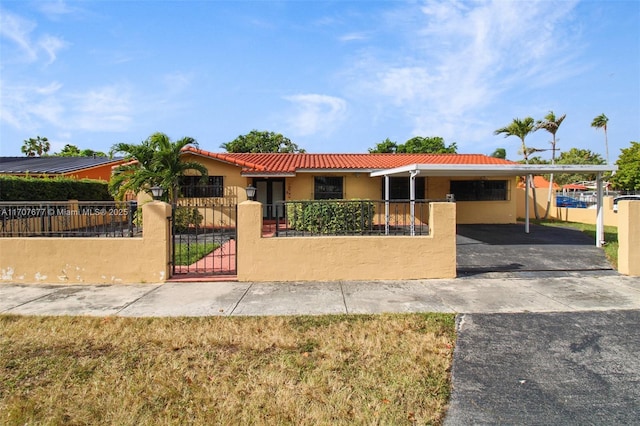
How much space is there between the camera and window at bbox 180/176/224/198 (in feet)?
50.4

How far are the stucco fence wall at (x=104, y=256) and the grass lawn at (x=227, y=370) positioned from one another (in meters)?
2.02

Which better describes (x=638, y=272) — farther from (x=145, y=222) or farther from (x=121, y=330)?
(x=145, y=222)

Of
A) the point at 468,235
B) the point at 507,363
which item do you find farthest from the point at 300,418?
the point at 468,235

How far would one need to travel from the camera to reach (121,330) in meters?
4.62

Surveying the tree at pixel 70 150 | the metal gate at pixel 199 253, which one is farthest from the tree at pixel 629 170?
the tree at pixel 70 150

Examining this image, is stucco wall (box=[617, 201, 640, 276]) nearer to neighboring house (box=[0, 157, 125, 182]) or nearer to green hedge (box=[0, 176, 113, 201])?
green hedge (box=[0, 176, 113, 201])

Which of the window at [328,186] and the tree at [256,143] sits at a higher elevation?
the tree at [256,143]

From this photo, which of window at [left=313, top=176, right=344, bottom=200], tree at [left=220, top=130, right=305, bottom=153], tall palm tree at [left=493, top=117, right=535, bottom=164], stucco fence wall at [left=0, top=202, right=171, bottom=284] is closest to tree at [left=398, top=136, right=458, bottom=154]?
tree at [left=220, top=130, right=305, bottom=153]

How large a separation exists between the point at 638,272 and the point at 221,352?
28.3ft

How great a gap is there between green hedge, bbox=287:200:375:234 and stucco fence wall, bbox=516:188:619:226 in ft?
47.7

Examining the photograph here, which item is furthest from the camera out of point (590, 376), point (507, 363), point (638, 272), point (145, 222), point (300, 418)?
point (638, 272)

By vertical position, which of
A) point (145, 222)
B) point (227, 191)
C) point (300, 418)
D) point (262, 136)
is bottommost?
point (300, 418)

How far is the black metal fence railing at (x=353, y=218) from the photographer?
24.4ft

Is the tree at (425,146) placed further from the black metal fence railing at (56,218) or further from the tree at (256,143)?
the black metal fence railing at (56,218)
